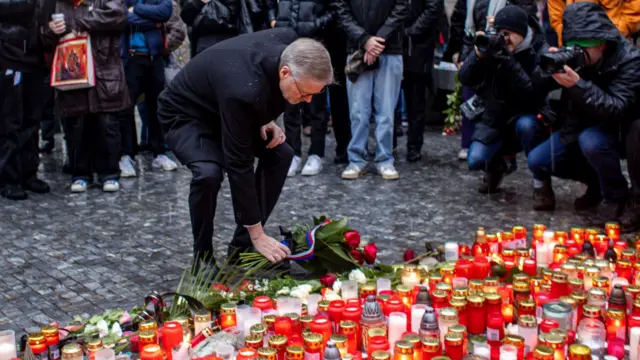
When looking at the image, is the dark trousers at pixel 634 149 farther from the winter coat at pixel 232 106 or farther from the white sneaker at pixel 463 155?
the white sneaker at pixel 463 155

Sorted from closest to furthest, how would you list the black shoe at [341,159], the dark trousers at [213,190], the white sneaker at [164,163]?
the dark trousers at [213,190]
the white sneaker at [164,163]
the black shoe at [341,159]

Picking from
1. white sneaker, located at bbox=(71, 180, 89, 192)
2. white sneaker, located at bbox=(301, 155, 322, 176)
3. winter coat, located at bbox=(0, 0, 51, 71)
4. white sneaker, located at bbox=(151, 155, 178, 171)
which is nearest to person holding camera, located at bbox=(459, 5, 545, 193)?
white sneaker, located at bbox=(301, 155, 322, 176)

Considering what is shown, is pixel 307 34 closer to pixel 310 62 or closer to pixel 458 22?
pixel 458 22

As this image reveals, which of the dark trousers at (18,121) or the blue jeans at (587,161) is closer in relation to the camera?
the blue jeans at (587,161)

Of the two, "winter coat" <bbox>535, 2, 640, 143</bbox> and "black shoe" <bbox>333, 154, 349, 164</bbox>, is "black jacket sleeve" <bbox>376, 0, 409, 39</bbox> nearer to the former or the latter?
"black shoe" <bbox>333, 154, 349, 164</bbox>

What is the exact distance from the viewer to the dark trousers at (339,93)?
8.12 m

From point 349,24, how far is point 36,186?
324 centimetres

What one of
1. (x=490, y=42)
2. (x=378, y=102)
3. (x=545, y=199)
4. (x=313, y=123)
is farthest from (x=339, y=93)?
(x=545, y=199)

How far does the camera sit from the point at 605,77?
5938mm

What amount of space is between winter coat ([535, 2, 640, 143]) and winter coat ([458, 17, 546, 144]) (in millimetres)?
613

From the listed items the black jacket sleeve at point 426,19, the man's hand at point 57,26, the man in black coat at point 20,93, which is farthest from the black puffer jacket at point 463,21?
the man in black coat at point 20,93

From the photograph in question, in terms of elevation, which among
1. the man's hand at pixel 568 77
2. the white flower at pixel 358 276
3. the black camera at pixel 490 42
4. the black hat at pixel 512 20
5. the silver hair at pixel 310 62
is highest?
the silver hair at pixel 310 62

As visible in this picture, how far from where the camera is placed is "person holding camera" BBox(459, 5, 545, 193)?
655 centimetres

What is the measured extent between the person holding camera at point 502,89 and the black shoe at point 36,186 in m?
3.83
